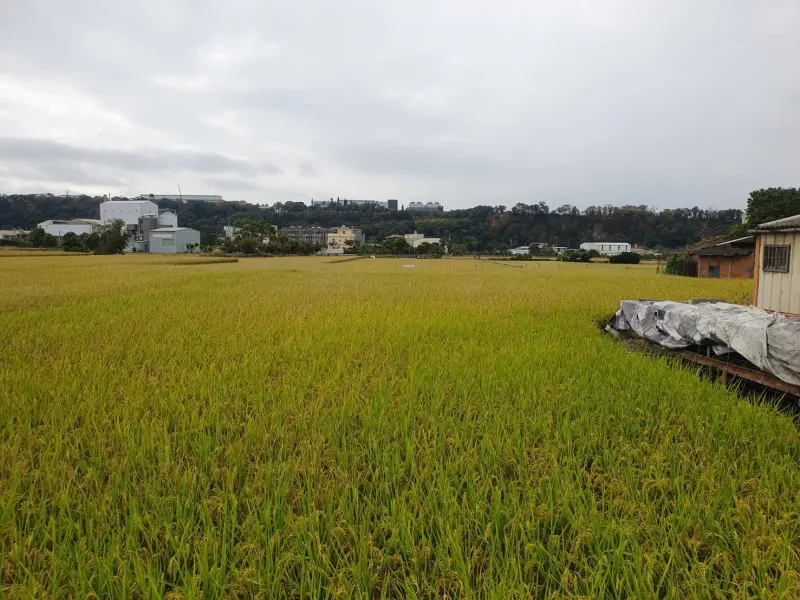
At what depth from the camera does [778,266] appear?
8352mm

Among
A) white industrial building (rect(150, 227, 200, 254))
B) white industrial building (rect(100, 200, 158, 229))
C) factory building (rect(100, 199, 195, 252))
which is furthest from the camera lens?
white industrial building (rect(100, 200, 158, 229))

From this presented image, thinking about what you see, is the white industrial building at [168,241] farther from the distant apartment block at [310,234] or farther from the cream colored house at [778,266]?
the cream colored house at [778,266]

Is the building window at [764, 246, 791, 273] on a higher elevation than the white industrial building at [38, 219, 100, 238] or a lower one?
lower

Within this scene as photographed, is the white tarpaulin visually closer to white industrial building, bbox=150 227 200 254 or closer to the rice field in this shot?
the rice field

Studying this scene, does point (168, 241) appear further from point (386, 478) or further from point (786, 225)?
point (386, 478)

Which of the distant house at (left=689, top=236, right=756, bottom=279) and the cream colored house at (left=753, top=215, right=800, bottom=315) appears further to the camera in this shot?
the distant house at (left=689, top=236, right=756, bottom=279)

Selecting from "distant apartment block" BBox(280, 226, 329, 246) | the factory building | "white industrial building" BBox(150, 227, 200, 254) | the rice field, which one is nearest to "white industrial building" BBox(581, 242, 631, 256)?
"distant apartment block" BBox(280, 226, 329, 246)

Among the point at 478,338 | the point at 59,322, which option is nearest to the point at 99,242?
the point at 59,322

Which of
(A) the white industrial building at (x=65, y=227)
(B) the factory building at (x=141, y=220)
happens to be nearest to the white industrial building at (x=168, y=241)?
(B) the factory building at (x=141, y=220)

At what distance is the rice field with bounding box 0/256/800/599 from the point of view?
168 cm

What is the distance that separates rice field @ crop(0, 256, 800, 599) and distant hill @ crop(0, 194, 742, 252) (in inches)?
3065

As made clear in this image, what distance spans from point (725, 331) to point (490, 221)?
114149 millimetres

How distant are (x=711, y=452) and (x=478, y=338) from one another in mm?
3446

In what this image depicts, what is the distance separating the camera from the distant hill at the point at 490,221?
95375 millimetres
